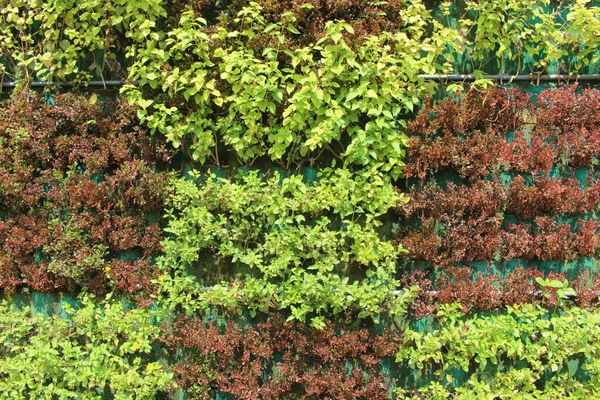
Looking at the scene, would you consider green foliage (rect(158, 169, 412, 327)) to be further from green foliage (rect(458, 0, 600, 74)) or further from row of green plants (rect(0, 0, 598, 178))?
green foliage (rect(458, 0, 600, 74))

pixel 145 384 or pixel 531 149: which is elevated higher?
pixel 531 149

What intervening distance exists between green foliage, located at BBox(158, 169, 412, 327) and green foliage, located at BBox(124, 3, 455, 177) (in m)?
0.21

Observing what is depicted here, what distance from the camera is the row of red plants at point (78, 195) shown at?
340 centimetres

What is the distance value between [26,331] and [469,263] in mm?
3065

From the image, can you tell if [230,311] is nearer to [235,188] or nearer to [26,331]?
[235,188]

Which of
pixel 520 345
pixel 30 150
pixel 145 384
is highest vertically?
pixel 30 150

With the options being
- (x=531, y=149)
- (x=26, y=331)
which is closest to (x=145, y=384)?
(x=26, y=331)

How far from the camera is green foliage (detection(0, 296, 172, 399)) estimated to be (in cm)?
329

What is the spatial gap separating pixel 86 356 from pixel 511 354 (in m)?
2.83

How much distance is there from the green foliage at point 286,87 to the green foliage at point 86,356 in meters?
1.22

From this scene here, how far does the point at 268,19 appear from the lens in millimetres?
3348

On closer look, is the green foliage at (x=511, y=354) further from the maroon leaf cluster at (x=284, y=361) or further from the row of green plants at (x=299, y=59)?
the row of green plants at (x=299, y=59)

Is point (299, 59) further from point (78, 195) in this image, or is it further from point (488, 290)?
point (488, 290)

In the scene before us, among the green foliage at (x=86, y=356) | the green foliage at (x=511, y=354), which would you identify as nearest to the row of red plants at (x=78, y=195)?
the green foliage at (x=86, y=356)
